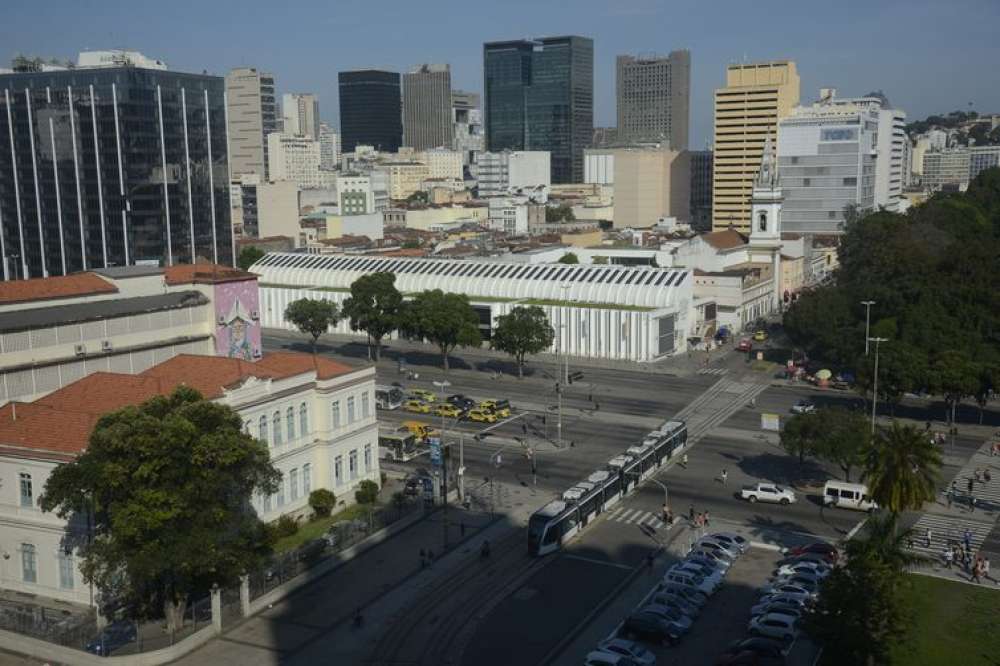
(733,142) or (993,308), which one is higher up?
(733,142)

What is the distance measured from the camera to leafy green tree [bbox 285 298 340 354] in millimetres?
101062

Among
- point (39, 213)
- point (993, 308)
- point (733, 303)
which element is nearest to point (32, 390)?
point (993, 308)

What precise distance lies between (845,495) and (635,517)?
12.3 meters

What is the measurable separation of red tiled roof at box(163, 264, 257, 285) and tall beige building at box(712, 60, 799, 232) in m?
137

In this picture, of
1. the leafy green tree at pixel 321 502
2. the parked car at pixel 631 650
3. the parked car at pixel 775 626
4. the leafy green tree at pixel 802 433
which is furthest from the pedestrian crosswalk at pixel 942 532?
the leafy green tree at pixel 321 502

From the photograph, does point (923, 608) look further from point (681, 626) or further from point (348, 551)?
point (348, 551)

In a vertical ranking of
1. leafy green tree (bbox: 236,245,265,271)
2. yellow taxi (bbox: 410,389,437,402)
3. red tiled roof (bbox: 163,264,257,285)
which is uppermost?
red tiled roof (bbox: 163,264,257,285)

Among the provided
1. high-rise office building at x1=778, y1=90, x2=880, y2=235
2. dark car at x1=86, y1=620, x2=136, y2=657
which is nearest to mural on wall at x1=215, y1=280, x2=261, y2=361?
dark car at x1=86, y1=620, x2=136, y2=657

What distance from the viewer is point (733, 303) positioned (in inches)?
4601

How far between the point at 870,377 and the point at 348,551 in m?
43.6

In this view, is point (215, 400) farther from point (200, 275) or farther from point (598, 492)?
point (200, 275)

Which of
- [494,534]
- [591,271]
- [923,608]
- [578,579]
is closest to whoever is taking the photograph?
[923,608]

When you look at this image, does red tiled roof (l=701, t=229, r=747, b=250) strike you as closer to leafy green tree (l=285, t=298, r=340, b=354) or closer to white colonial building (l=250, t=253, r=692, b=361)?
white colonial building (l=250, t=253, r=692, b=361)

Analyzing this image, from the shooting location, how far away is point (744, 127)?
193 meters
